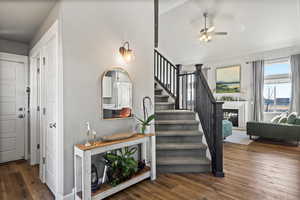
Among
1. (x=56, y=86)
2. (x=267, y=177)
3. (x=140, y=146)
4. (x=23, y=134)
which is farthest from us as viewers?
(x=23, y=134)

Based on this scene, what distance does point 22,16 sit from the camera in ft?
7.84

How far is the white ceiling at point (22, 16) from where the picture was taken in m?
2.09

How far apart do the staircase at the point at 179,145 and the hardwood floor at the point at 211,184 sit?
158mm

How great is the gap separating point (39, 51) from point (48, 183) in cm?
212

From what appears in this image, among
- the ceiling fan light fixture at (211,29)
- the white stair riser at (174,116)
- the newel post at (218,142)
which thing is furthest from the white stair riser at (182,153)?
the ceiling fan light fixture at (211,29)

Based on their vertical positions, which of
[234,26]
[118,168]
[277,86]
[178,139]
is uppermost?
[234,26]

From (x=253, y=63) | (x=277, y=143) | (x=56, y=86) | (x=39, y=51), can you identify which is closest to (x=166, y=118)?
(x=56, y=86)

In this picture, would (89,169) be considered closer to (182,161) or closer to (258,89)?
(182,161)

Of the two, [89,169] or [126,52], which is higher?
[126,52]

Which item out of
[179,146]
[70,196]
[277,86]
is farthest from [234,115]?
[70,196]

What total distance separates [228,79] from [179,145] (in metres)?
5.34

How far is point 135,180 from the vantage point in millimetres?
2338

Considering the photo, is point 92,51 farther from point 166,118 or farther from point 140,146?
point 166,118

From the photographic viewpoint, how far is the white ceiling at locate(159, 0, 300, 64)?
4.46 m
